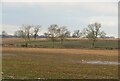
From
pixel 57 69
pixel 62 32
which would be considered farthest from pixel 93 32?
pixel 57 69

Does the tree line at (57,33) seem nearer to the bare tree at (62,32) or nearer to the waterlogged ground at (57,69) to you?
the bare tree at (62,32)

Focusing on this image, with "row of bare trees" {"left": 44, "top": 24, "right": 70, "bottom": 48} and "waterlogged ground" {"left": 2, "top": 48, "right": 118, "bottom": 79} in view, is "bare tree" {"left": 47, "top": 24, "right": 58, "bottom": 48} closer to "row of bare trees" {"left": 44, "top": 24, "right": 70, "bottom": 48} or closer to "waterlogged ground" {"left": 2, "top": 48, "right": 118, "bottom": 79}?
"row of bare trees" {"left": 44, "top": 24, "right": 70, "bottom": 48}

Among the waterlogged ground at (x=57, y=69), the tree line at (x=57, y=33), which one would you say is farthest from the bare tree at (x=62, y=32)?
the waterlogged ground at (x=57, y=69)

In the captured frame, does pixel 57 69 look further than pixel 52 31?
No

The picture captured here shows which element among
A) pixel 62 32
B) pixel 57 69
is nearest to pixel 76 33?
pixel 62 32

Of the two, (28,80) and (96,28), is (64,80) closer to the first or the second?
(28,80)

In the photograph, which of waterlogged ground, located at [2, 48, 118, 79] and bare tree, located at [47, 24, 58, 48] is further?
bare tree, located at [47, 24, 58, 48]

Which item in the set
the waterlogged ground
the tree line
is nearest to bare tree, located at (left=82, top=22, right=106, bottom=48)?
the tree line

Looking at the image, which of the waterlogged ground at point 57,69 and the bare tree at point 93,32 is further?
the bare tree at point 93,32

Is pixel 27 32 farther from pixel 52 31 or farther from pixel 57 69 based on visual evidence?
pixel 57 69

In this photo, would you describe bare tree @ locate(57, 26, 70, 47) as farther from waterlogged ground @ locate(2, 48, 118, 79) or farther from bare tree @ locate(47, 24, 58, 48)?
waterlogged ground @ locate(2, 48, 118, 79)

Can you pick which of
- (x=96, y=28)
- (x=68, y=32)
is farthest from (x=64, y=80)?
(x=68, y=32)

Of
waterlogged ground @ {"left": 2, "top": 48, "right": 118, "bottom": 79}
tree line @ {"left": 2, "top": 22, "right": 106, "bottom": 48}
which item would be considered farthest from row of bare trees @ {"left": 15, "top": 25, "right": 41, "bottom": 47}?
waterlogged ground @ {"left": 2, "top": 48, "right": 118, "bottom": 79}

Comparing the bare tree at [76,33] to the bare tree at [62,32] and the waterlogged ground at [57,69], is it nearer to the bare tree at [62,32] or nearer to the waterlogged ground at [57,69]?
the bare tree at [62,32]
